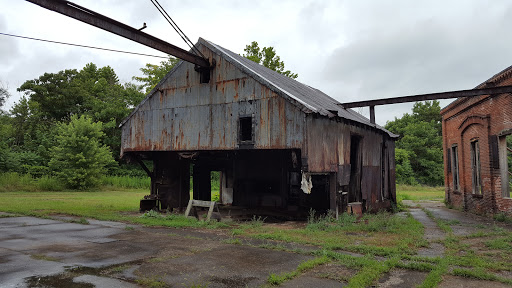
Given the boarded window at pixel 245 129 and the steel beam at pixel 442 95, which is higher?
the steel beam at pixel 442 95

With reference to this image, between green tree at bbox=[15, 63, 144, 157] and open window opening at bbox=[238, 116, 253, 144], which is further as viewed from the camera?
green tree at bbox=[15, 63, 144, 157]

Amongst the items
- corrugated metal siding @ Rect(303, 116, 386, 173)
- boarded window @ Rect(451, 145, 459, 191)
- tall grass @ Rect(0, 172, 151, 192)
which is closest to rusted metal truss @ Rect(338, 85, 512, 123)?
corrugated metal siding @ Rect(303, 116, 386, 173)

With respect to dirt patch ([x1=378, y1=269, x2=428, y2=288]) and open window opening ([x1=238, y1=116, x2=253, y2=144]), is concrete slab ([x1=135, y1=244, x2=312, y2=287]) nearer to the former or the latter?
dirt patch ([x1=378, y1=269, x2=428, y2=288])

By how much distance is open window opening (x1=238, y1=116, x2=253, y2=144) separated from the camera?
13.7m

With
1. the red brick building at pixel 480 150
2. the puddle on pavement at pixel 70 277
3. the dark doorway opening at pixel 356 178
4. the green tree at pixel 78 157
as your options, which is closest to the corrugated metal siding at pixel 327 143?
the dark doorway opening at pixel 356 178

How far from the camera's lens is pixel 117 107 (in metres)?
40.0

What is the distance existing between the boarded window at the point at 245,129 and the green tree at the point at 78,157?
20582 mm

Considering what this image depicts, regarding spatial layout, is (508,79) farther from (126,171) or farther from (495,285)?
(126,171)

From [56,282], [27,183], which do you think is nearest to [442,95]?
[56,282]

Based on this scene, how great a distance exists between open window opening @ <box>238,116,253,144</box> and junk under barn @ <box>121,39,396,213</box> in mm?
38

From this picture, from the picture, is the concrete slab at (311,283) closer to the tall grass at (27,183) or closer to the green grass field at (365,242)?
the green grass field at (365,242)

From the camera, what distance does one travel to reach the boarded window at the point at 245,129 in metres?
13.8

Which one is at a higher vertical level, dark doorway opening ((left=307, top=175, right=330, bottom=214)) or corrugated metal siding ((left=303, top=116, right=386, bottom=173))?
corrugated metal siding ((left=303, top=116, right=386, bottom=173))

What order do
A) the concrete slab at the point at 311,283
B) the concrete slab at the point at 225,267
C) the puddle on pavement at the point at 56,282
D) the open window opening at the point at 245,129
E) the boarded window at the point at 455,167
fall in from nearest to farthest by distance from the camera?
the puddle on pavement at the point at 56,282
the concrete slab at the point at 311,283
the concrete slab at the point at 225,267
the open window opening at the point at 245,129
the boarded window at the point at 455,167
